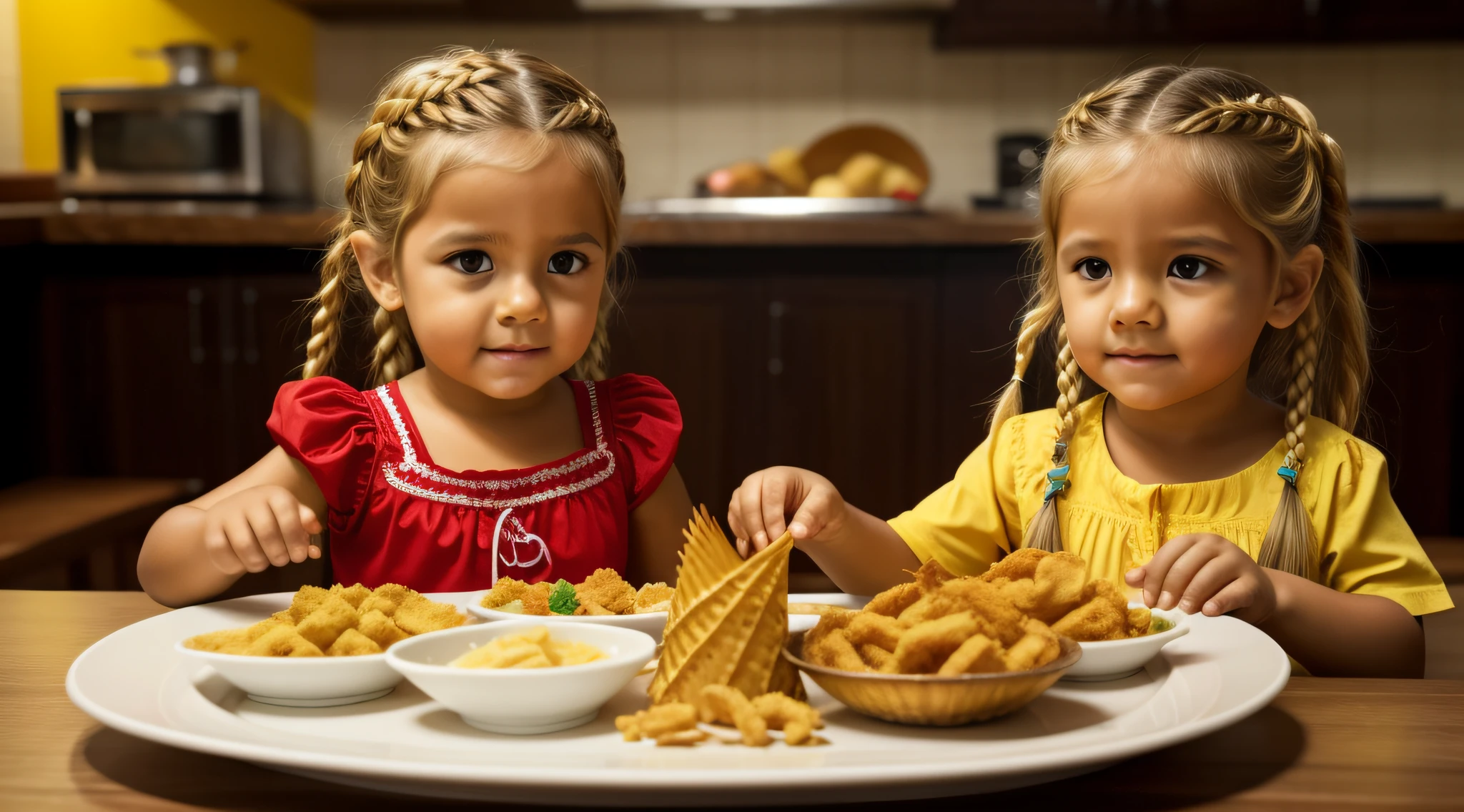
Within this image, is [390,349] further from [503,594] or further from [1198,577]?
[1198,577]

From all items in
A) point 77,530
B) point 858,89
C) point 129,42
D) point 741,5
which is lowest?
point 77,530

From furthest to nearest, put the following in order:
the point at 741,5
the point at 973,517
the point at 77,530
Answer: the point at 741,5 < the point at 77,530 < the point at 973,517

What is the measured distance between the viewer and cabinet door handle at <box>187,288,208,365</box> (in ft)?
10.5

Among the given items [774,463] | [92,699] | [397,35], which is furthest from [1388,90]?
[92,699]

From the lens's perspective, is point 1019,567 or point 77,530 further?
point 77,530

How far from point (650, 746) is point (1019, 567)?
0.29m

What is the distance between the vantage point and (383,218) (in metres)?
1.23

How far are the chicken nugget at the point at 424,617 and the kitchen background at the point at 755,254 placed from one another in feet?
5.44

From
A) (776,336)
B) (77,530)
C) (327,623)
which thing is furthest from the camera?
(776,336)

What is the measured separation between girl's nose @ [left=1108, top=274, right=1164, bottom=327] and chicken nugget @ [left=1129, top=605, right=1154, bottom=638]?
1.08 ft

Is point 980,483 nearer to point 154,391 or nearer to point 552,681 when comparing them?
point 552,681

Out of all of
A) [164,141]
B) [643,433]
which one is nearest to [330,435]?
[643,433]

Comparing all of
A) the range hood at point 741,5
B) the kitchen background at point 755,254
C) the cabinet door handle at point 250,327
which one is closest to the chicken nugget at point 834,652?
the kitchen background at point 755,254

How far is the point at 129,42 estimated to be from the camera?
13.3ft
